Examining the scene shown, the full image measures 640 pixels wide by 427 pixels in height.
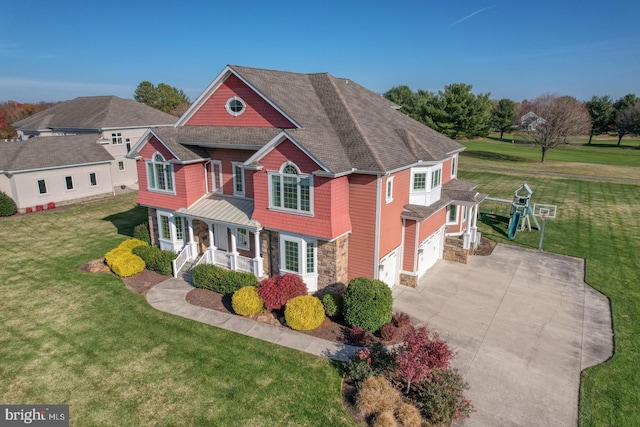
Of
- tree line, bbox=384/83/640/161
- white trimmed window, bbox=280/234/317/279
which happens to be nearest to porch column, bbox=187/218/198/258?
white trimmed window, bbox=280/234/317/279

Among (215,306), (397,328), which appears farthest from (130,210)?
(397,328)

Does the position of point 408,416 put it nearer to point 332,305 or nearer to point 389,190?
point 332,305

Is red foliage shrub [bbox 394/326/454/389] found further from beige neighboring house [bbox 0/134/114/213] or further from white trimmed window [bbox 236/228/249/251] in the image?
beige neighboring house [bbox 0/134/114/213]

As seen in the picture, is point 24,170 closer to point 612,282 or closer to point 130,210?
point 130,210

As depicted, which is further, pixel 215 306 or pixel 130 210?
pixel 130 210

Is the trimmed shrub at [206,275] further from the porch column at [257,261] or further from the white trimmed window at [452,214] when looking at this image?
the white trimmed window at [452,214]

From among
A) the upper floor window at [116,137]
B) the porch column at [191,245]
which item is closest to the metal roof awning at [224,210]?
the porch column at [191,245]
